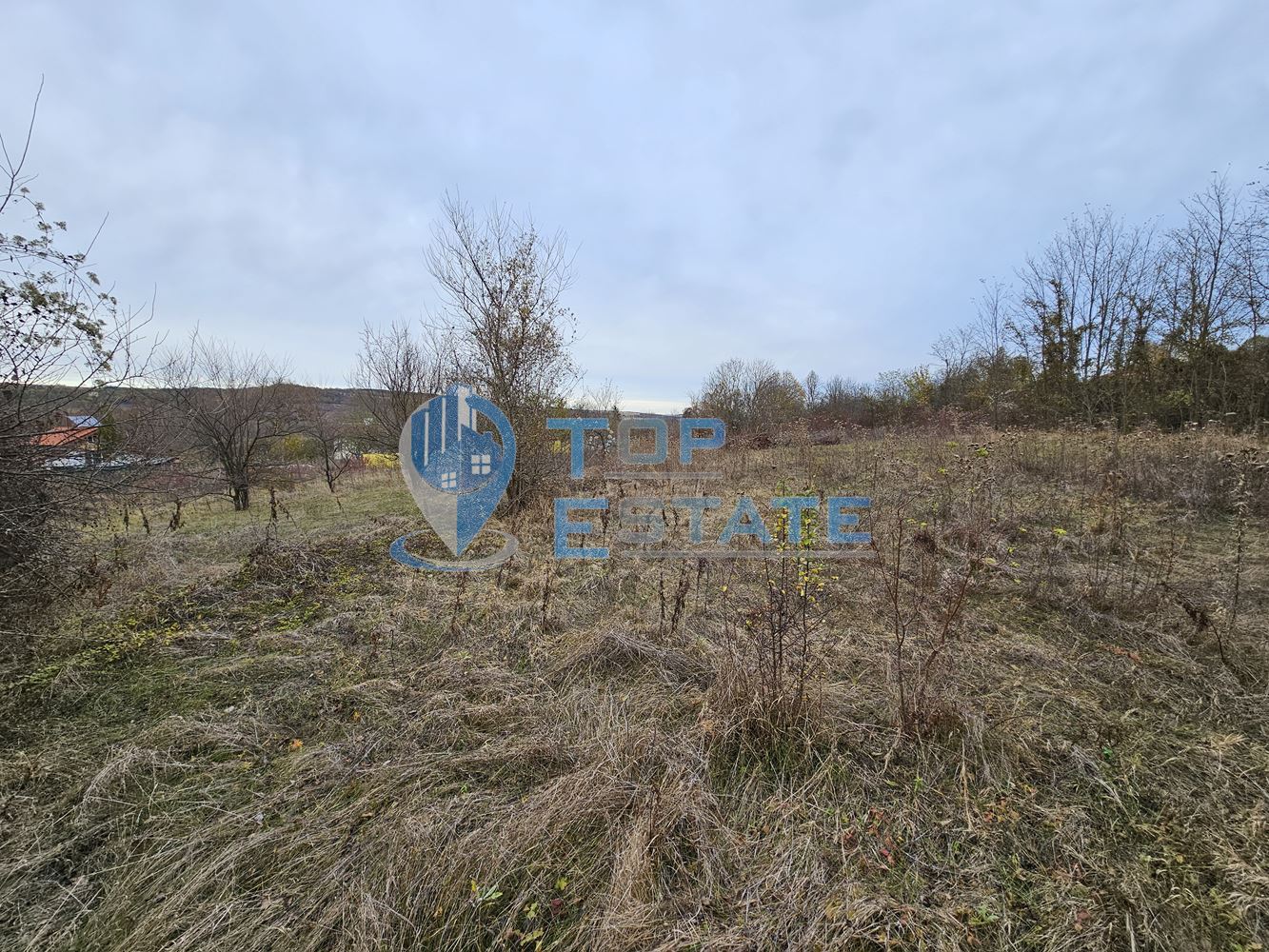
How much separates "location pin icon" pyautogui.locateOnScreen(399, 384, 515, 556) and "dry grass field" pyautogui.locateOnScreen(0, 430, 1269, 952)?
3146mm

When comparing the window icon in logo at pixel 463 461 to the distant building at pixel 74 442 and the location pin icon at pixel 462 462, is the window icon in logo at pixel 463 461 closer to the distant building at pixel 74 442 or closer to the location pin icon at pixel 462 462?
the location pin icon at pixel 462 462

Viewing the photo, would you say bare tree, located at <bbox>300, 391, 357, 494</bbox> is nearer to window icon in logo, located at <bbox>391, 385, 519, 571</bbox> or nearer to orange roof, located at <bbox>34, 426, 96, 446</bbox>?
window icon in logo, located at <bbox>391, 385, 519, 571</bbox>

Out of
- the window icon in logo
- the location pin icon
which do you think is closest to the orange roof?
the window icon in logo

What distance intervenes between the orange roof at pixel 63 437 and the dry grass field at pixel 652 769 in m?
1.25

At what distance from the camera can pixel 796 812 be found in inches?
67.9

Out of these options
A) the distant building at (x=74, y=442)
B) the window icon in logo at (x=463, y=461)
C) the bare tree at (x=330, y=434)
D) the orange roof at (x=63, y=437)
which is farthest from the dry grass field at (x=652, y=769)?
the bare tree at (x=330, y=434)

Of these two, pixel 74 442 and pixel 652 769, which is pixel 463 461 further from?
pixel 652 769

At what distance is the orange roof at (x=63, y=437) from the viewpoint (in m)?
2.85

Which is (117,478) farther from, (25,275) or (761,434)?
(761,434)

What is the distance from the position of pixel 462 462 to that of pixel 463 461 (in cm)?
3

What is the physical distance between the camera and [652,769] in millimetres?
1897

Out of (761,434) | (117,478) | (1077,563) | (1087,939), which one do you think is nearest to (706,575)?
(1087,939)

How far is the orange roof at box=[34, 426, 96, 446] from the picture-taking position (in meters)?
2.85

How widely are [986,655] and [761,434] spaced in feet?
30.0
